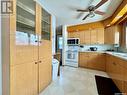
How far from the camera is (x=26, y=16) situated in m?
2.24

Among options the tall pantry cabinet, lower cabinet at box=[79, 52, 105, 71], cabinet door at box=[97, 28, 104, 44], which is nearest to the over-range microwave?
lower cabinet at box=[79, 52, 105, 71]

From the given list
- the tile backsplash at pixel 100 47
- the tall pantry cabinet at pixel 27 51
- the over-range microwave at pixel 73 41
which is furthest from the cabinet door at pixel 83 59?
the tall pantry cabinet at pixel 27 51

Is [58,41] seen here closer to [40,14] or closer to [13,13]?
[40,14]

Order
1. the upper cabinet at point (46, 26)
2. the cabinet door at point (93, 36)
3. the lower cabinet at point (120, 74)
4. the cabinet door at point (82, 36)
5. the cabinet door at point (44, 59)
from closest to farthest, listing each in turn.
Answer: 1. the lower cabinet at point (120, 74)
2. the cabinet door at point (44, 59)
3. the upper cabinet at point (46, 26)
4. the cabinet door at point (93, 36)
5. the cabinet door at point (82, 36)

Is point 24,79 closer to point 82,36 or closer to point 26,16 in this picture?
point 26,16

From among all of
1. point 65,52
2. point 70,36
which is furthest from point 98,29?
point 65,52

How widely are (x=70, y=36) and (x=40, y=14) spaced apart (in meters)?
3.82

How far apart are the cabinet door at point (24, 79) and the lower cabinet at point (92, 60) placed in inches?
138

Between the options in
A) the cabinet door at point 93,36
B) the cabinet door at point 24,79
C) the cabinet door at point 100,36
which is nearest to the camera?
the cabinet door at point 24,79

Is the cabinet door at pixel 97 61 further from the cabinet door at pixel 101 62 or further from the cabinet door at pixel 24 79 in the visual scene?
the cabinet door at pixel 24 79

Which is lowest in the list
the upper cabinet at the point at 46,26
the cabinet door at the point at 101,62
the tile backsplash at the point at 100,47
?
the cabinet door at the point at 101,62

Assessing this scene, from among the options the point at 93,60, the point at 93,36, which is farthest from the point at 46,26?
the point at 93,36

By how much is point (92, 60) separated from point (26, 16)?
3991mm

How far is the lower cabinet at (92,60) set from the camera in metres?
5.23
